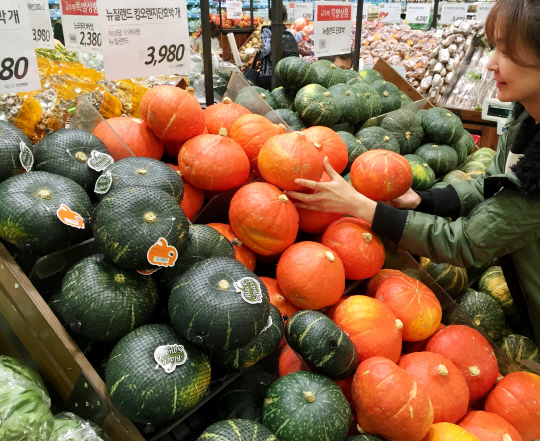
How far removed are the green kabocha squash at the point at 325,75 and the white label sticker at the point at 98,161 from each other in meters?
1.68

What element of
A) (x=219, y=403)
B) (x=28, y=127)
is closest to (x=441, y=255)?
(x=219, y=403)

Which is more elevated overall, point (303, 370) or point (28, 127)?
point (28, 127)

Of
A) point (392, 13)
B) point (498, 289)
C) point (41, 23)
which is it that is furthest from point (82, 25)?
point (392, 13)

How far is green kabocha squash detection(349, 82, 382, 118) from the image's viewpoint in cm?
290

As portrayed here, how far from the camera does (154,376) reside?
3.57ft

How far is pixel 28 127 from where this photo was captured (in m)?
1.97

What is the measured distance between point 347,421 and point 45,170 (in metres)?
1.34

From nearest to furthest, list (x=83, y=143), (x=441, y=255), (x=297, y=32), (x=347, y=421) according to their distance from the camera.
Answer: (x=347, y=421)
(x=83, y=143)
(x=441, y=255)
(x=297, y=32)

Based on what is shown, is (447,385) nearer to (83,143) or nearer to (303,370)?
(303,370)

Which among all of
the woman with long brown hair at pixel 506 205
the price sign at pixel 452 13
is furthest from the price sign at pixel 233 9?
the woman with long brown hair at pixel 506 205

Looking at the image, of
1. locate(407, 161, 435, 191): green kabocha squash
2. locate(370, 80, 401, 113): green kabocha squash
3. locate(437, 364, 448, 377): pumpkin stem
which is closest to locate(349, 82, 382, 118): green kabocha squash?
locate(370, 80, 401, 113): green kabocha squash

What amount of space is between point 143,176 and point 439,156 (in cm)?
216

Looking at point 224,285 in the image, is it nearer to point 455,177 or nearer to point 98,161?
point 98,161

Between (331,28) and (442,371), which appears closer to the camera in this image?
(442,371)
